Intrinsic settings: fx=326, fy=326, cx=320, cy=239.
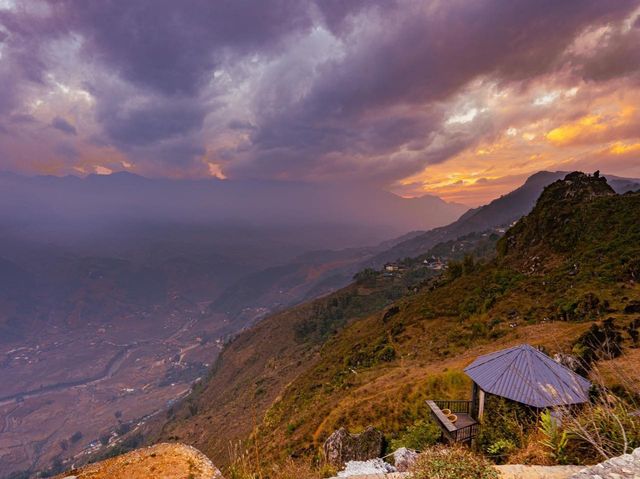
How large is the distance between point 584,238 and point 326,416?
3150 centimetres

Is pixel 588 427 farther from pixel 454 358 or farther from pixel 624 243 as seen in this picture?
pixel 624 243

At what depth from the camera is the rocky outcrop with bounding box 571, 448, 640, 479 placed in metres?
3.87

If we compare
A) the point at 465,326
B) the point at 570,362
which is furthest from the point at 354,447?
the point at 465,326

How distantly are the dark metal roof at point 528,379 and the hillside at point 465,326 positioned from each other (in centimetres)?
625

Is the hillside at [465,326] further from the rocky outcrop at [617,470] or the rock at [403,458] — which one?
the rocky outcrop at [617,470]

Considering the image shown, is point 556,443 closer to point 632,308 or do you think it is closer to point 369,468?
point 369,468

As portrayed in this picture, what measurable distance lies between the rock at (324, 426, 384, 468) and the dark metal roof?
19.2 ft

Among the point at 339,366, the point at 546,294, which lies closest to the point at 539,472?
the point at 546,294

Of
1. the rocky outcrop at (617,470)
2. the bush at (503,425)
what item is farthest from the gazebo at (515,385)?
the rocky outcrop at (617,470)

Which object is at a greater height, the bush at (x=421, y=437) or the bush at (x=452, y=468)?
the bush at (x=452, y=468)

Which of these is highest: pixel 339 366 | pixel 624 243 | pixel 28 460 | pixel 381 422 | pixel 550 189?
pixel 550 189

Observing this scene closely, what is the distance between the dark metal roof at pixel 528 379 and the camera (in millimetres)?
9117

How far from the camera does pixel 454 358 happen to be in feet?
75.9

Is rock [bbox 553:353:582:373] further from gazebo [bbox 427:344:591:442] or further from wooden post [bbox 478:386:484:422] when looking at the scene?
wooden post [bbox 478:386:484:422]
